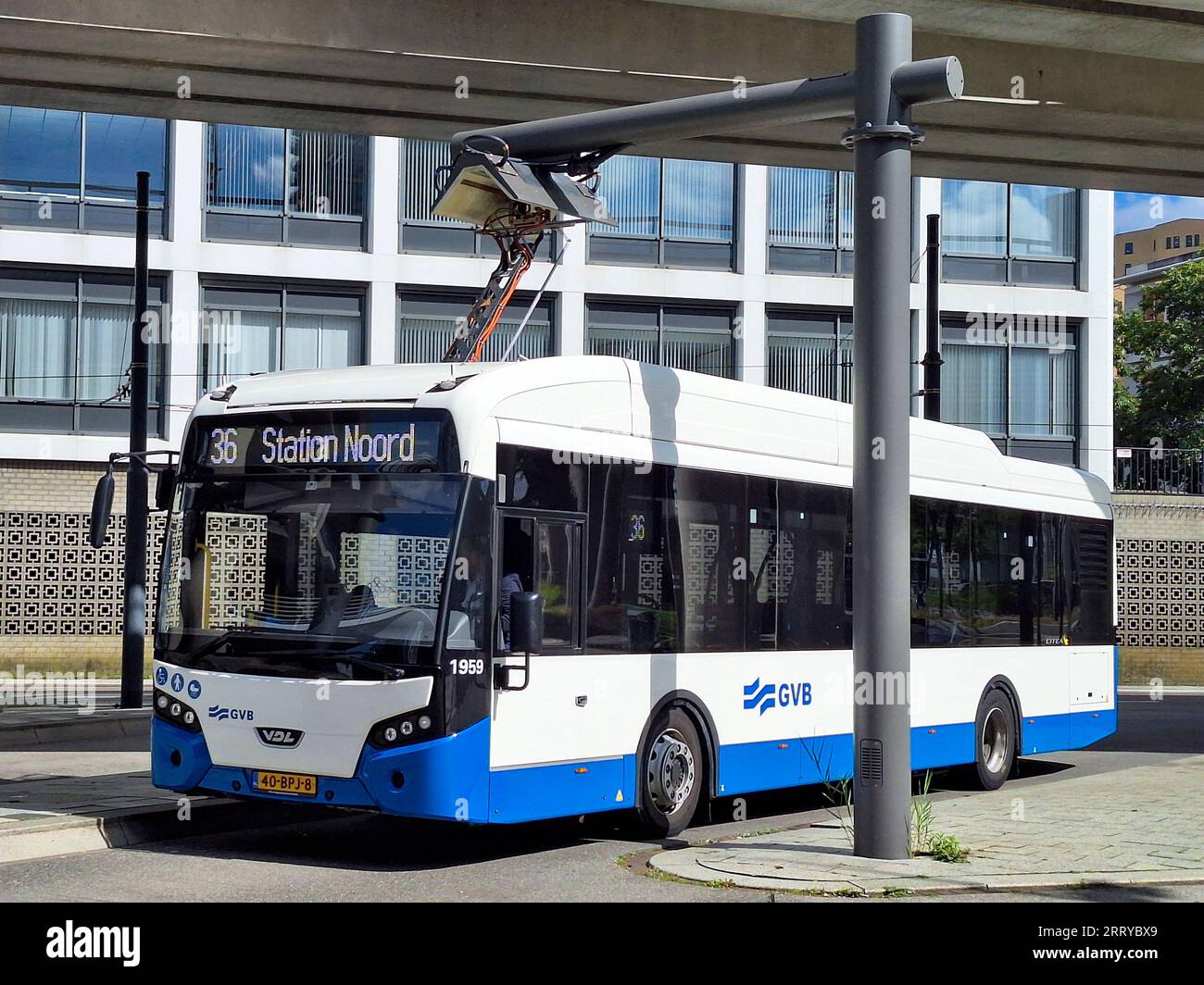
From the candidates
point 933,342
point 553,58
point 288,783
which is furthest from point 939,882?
point 933,342

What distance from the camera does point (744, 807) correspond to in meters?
13.8

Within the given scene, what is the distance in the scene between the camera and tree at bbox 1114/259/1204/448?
53.9 m

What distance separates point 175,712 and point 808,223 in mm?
25317

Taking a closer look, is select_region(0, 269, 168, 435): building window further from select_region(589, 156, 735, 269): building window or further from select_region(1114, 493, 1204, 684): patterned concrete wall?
select_region(1114, 493, 1204, 684): patterned concrete wall

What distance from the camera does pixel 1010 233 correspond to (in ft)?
116

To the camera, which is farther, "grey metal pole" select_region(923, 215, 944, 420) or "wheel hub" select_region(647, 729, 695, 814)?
"grey metal pole" select_region(923, 215, 944, 420)

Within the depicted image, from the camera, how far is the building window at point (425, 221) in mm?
32094

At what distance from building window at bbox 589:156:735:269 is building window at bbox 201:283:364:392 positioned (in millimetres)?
5170

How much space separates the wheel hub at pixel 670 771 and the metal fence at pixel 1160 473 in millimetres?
24995

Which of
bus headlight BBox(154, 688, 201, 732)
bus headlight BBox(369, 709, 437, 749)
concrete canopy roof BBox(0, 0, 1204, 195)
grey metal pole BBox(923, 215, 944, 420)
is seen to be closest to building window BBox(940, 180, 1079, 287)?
grey metal pole BBox(923, 215, 944, 420)

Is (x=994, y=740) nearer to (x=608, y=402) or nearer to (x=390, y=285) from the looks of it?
(x=608, y=402)

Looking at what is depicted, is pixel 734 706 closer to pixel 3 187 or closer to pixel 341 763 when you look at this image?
pixel 341 763

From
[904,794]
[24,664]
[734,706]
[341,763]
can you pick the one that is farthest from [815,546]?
[24,664]

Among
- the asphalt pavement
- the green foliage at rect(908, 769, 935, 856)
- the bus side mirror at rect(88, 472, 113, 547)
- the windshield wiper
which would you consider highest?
the bus side mirror at rect(88, 472, 113, 547)
